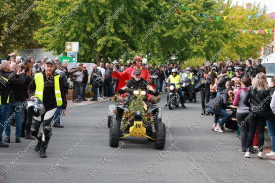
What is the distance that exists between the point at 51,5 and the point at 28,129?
2357cm

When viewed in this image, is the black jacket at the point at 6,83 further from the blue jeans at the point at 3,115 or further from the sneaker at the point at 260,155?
the sneaker at the point at 260,155

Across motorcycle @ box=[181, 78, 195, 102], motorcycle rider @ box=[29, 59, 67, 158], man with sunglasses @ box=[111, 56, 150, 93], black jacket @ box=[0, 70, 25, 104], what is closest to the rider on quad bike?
man with sunglasses @ box=[111, 56, 150, 93]

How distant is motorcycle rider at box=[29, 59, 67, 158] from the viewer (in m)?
9.30

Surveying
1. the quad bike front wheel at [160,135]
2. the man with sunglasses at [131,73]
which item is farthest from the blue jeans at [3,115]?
the quad bike front wheel at [160,135]

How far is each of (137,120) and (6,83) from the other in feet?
9.73

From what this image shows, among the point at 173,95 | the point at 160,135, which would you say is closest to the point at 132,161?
the point at 160,135

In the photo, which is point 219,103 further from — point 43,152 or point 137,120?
point 43,152

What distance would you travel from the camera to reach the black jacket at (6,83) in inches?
409

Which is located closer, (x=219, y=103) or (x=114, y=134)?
(x=114, y=134)

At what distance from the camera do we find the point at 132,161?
908cm

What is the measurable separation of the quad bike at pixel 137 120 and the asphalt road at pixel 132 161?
29 cm

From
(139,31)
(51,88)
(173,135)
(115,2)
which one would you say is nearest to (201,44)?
(139,31)

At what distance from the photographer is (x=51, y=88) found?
9.49m

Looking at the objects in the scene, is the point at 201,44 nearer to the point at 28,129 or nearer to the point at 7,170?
the point at 28,129
